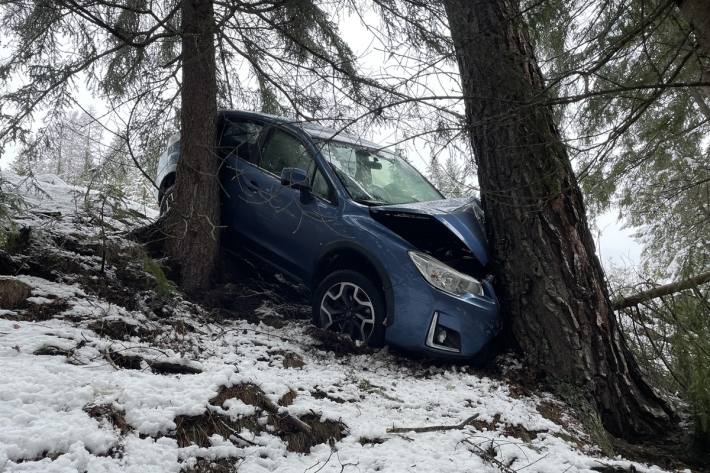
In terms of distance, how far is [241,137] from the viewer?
5.56m

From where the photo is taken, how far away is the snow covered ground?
84.0 inches

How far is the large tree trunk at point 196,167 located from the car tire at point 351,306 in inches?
55.5

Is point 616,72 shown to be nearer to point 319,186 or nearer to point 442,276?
point 442,276

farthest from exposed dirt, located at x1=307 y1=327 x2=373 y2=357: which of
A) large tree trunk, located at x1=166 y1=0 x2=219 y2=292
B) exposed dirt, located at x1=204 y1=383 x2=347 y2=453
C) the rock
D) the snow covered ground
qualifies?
the rock

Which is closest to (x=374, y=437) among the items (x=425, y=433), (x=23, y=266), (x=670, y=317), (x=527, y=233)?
(x=425, y=433)

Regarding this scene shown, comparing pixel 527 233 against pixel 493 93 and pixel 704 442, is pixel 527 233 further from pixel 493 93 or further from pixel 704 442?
pixel 704 442

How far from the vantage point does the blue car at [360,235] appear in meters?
3.95

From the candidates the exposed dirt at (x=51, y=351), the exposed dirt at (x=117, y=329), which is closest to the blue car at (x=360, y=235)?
the exposed dirt at (x=117, y=329)

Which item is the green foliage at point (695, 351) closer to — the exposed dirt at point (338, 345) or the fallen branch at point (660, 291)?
the fallen branch at point (660, 291)

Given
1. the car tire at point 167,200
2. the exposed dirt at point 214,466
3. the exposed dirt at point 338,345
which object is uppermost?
the car tire at point 167,200

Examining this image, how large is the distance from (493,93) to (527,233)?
127 cm

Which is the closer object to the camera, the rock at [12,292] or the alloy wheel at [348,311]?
the rock at [12,292]

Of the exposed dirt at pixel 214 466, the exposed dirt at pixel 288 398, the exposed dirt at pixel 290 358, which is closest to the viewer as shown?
the exposed dirt at pixel 214 466

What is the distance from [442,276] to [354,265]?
0.86 metres
